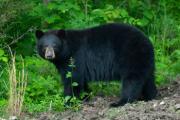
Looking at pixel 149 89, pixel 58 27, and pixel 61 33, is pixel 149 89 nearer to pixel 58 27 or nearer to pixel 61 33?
pixel 61 33

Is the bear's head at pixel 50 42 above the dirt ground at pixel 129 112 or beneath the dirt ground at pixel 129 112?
above

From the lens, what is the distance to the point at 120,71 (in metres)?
9.18

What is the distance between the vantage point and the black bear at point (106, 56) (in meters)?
9.07

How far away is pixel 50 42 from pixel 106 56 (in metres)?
0.90

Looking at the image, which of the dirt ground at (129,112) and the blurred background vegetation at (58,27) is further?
the blurred background vegetation at (58,27)

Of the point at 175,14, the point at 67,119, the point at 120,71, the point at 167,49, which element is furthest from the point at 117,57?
the point at 175,14

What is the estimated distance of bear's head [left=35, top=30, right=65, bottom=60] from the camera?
9328mm

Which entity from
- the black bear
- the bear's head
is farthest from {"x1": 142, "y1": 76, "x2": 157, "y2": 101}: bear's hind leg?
the bear's head

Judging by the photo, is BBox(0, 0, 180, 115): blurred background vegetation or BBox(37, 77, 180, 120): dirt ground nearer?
BBox(37, 77, 180, 120): dirt ground

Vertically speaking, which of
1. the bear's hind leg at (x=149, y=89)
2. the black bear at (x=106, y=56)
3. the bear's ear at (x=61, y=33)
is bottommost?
the bear's hind leg at (x=149, y=89)

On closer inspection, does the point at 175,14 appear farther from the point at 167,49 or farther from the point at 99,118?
the point at 99,118

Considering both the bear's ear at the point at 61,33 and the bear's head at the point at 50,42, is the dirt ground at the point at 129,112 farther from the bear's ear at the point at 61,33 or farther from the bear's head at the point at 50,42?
the bear's ear at the point at 61,33

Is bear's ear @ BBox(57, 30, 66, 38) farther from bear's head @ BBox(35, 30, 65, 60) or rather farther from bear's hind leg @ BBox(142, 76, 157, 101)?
bear's hind leg @ BBox(142, 76, 157, 101)

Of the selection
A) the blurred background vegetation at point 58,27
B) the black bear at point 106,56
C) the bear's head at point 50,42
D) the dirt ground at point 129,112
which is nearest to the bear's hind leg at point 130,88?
the black bear at point 106,56
